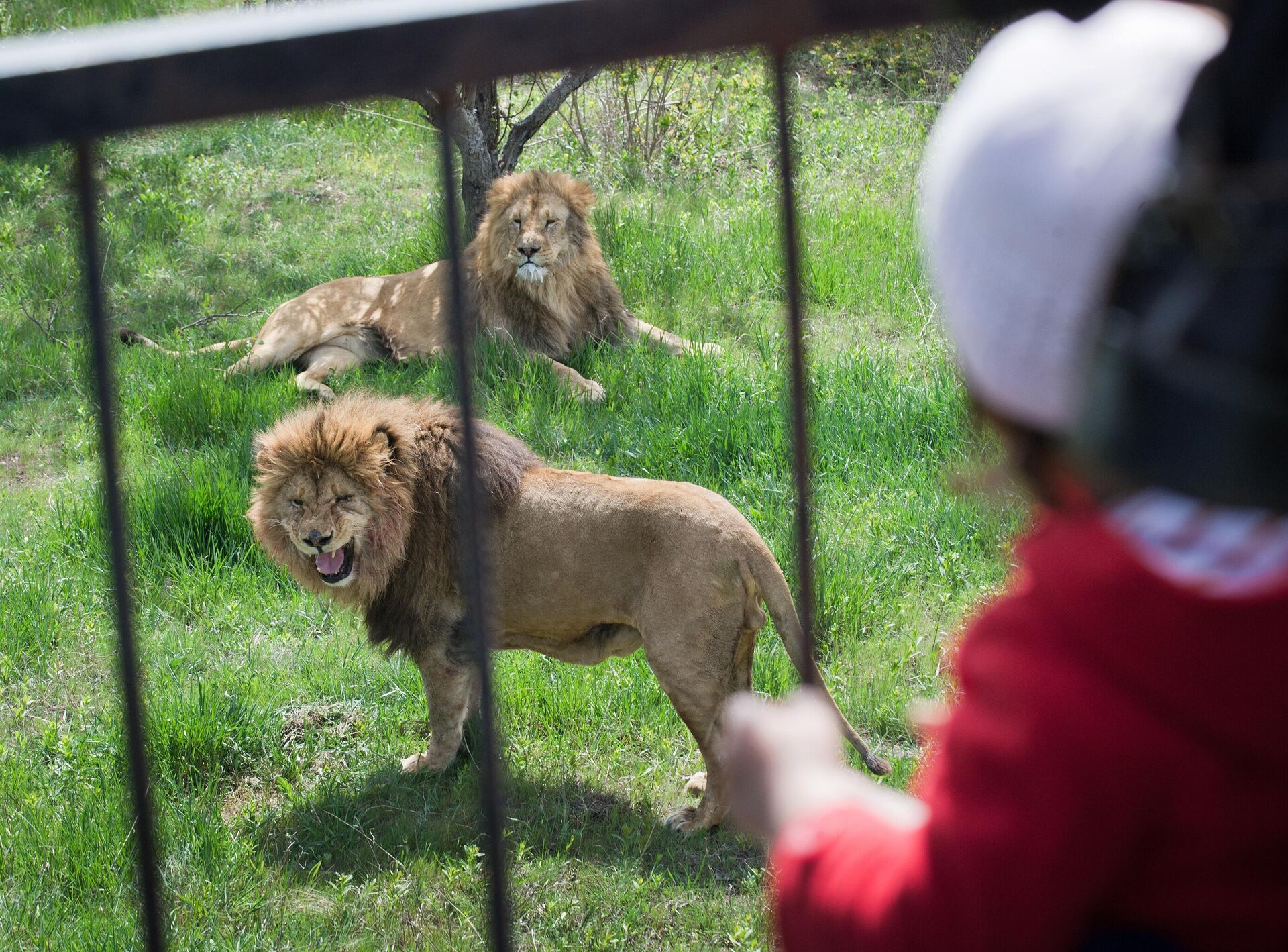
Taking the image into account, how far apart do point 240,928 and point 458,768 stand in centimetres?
92

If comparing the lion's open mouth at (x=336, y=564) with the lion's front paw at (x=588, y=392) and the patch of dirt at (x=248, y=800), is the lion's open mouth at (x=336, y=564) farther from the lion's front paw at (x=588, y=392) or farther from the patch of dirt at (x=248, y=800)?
the lion's front paw at (x=588, y=392)

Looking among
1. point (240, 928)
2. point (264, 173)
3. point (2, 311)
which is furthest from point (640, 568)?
point (264, 173)

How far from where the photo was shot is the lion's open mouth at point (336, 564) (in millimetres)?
3873

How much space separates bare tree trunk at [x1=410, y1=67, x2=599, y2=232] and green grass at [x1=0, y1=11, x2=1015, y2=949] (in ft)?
1.03

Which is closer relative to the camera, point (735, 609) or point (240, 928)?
point (240, 928)

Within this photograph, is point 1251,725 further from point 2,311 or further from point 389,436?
point 2,311

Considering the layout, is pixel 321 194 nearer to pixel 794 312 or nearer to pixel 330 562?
pixel 330 562

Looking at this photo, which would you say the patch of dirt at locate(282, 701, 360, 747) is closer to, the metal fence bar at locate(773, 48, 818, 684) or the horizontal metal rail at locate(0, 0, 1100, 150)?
the metal fence bar at locate(773, 48, 818, 684)

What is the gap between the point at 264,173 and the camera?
366 inches

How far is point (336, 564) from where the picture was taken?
3877 mm

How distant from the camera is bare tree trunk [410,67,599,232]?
720 cm

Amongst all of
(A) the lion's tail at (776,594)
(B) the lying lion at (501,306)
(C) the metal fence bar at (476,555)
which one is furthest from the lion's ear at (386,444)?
(C) the metal fence bar at (476,555)

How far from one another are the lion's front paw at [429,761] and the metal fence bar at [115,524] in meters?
2.61

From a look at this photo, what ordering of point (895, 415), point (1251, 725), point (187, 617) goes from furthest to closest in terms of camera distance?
point (895, 415) < point (187, 617) < point (1251, 725)
